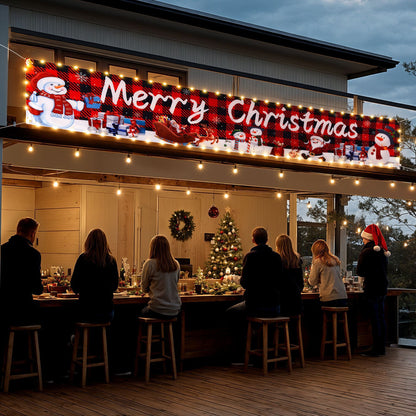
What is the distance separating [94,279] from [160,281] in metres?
0.84

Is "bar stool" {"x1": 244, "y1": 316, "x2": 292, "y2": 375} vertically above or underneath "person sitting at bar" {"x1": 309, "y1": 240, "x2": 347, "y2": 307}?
underneath

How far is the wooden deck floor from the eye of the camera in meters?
6.59

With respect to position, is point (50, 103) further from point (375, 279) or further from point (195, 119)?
point (375, 279)

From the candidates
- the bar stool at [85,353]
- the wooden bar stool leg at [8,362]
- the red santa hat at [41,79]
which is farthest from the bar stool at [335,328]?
the red santa hat at [41,79]

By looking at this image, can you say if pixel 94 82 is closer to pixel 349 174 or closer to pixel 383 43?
pixel 349 174

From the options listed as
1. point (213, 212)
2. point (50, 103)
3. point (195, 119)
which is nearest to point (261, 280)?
point (195, 119)

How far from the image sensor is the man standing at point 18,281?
23.7ft

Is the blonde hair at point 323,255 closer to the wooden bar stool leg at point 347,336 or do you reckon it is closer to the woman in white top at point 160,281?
the wooden bar stool leg at point 347,336

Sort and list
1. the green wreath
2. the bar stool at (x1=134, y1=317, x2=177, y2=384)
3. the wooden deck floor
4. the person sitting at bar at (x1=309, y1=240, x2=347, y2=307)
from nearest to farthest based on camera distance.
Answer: the wooden deck floor
the bar stool at (x1=134, y1=317, x2=177, y2=384)
the person sitting at bar at (x1=309, y1=240, x2=347, y2=307)
the green wreath

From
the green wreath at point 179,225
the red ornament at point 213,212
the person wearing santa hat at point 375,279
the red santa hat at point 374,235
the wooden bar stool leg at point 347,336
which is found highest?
the red ornament at point 213,212

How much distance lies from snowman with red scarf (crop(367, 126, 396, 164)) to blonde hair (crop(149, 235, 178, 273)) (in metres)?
5.29

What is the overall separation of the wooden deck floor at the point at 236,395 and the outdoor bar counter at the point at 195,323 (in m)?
0.35

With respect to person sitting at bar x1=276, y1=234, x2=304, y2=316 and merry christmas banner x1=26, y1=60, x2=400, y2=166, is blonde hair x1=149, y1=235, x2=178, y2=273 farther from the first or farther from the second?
merry christmas banner x1=26, y1=60, x2=400, y2=166

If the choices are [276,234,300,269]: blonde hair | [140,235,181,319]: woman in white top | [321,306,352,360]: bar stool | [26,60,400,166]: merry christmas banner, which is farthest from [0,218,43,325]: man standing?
[321,306,352,360]: bar stool
